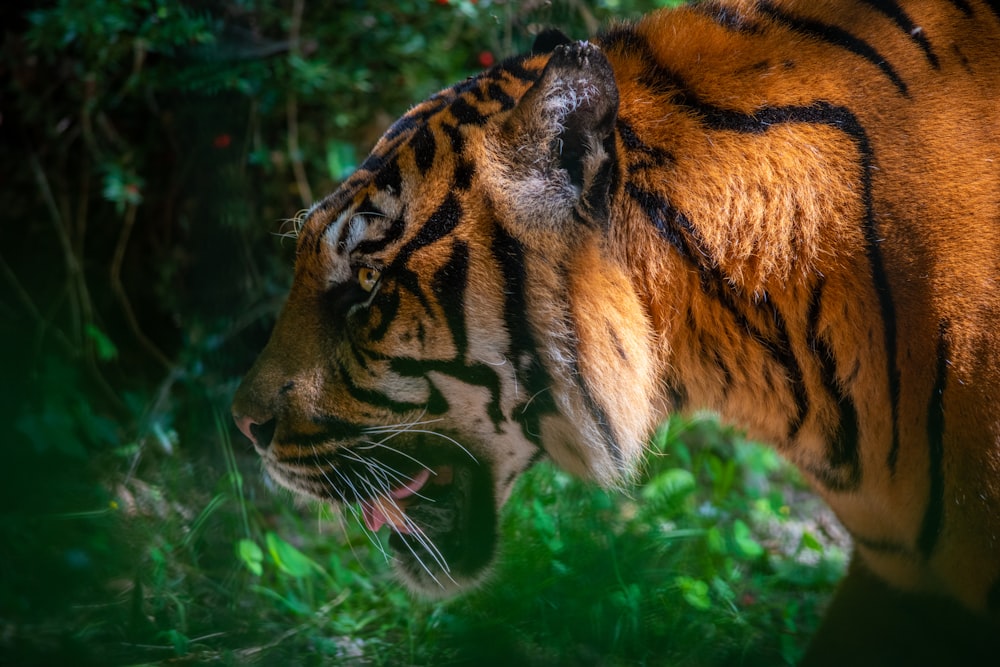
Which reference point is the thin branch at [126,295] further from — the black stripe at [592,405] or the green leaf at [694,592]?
the black stripe at [592,405]

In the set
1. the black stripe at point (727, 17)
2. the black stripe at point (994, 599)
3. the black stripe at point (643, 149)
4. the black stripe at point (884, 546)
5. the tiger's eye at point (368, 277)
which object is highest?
the black stripe at point (727, 17)

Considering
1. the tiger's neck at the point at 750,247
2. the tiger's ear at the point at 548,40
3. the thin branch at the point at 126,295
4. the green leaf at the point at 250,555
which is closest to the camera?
the tiger's neck at the point at 750,247

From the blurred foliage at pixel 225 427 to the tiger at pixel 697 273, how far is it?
20.9 inches

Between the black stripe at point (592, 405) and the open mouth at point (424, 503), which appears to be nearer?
the black stripe at point (592, 405)

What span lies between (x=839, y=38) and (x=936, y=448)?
885mm

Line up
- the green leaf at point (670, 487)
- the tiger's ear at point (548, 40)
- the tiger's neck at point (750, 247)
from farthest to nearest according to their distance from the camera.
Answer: the green leaf at point (670, 487) < the tiger's ear at point (548, 40) < the tiger's neck at point (750, 247)

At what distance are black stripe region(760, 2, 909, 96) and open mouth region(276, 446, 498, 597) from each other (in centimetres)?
120

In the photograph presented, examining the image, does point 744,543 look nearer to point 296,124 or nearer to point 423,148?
point 423,148

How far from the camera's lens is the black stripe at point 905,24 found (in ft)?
6.17

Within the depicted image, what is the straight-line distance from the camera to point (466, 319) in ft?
6.32

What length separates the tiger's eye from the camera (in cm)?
194

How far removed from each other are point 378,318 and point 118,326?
2534 mm

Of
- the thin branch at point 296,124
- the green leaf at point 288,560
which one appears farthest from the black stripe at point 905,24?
the thin branch at point 296,124

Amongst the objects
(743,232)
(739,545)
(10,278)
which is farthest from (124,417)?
(743,232)
